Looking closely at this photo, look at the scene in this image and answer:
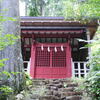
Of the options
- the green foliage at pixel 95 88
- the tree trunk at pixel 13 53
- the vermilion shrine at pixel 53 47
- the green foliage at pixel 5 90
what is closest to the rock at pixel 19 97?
the tree trunk at pixel 13 53

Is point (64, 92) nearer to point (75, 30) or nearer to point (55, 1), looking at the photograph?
point (75, 30)

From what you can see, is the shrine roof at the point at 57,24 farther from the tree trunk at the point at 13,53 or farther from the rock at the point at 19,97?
the rock at the point at 19,97

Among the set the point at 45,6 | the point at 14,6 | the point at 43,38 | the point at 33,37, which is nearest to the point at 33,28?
the point at 33,37

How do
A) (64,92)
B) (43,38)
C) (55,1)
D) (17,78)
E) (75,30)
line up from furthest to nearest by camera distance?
(55,1) → (43,38) → (75,30) → (64,92) → (17,78)

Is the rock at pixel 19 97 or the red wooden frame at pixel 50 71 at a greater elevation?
the rock at pixel 19 97

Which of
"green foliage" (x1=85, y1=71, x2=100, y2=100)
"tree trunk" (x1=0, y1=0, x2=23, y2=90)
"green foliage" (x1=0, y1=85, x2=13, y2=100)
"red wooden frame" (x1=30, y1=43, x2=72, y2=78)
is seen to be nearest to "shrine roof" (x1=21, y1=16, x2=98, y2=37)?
"red wooden frame" (x1=30, y1=43, x2=72, y2=78)

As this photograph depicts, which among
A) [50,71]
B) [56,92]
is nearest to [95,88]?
[56,92]

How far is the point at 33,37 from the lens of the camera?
8.56 m

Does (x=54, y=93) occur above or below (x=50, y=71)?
above

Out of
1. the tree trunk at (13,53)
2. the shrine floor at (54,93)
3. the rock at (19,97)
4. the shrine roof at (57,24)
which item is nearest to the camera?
the rock at (19,97)

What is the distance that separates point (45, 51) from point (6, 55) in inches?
167

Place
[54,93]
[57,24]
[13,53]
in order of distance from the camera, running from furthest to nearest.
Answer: [57,24] → [54,93] → [13,53]

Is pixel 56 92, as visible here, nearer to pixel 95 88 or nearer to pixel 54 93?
pixel 54 93

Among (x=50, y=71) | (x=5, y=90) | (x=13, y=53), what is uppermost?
(x=13, y=53)
